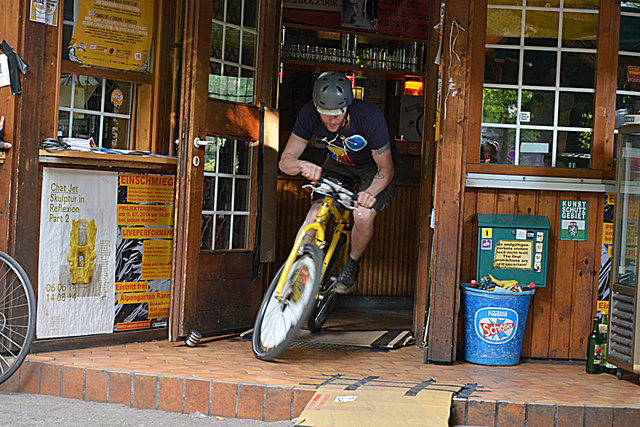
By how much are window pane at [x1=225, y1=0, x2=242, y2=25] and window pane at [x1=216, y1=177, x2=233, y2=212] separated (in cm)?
103

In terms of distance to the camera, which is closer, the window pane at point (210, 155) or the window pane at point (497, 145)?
the window pane at point (497, 145)

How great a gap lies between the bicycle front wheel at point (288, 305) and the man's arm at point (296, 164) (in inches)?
17.5

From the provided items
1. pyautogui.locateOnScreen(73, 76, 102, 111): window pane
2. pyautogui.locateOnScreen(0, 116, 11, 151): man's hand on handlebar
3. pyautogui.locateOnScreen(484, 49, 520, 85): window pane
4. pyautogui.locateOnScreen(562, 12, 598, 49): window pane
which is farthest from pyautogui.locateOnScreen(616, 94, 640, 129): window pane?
pyautogui.locateOnScreen(0, 116, 11, 151): man's hand on handlebar

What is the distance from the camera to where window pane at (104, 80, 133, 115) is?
206 inches

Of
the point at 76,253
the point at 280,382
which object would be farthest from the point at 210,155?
the point at 280,382

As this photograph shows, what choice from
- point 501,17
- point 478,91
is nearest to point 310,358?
point 478,91

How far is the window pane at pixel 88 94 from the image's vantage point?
5.04 meters

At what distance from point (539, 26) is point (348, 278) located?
→ 1.95m

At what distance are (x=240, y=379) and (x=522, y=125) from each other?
7.53 feet

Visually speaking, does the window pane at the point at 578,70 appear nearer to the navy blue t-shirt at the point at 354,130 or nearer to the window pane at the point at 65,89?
the navy blue t-shirt at the point at 354,130

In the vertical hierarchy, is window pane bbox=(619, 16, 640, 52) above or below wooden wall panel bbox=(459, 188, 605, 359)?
above

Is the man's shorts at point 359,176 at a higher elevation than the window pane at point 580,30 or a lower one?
lower

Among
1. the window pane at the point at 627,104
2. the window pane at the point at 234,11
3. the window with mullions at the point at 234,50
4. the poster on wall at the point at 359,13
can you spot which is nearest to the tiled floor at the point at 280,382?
the window pane at the point at 627,104

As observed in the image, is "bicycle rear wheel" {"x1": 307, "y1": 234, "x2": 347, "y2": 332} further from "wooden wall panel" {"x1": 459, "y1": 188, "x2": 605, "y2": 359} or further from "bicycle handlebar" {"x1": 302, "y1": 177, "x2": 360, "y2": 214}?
"wooden wall panel" {"x1": 459, "y1": 188, "x2": 605, "y2": 359}
